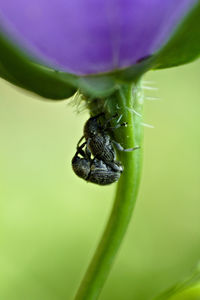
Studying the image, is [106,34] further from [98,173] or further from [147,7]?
[98,173]

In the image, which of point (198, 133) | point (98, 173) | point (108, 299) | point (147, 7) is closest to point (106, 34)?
point (147, 7)

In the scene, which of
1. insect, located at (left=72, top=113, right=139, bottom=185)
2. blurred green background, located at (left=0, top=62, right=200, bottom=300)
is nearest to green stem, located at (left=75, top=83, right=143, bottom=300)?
insect, located at (left=72, top=113, right=139, bottom=185)

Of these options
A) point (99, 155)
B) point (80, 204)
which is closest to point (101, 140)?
point (99, 155)

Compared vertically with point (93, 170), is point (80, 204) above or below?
below

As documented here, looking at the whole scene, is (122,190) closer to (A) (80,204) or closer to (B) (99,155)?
(B) (99,155)

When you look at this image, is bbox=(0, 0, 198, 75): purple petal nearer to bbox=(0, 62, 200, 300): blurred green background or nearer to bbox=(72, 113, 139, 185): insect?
bbox=(72, 113, 139, 185): insect

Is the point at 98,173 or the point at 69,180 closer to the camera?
the point at 98,173

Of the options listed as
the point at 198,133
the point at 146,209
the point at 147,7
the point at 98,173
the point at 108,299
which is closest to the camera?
the point at 147,7
